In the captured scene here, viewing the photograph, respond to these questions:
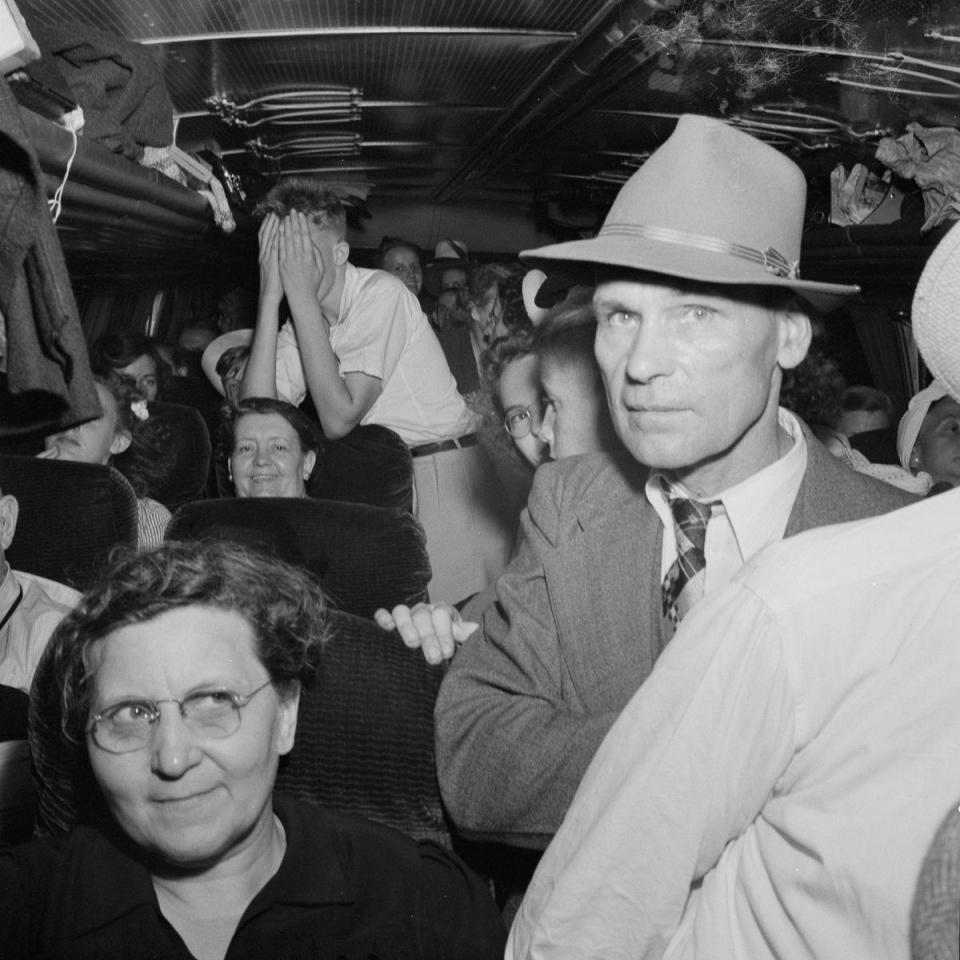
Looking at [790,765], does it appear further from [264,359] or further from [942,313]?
[264,359]

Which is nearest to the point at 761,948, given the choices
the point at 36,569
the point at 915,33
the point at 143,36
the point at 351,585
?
the point at 351,585

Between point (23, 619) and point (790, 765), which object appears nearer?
point (790, 765)

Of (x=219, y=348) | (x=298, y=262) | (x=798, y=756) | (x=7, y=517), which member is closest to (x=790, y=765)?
(x=798, y=756)

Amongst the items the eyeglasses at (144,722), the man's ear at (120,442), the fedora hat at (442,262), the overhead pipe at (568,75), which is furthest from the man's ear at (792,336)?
the fedora hat at (442,262)

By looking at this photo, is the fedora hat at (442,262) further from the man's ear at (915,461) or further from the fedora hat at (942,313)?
the fedora hat at (942,313)

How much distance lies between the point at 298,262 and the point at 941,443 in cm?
267

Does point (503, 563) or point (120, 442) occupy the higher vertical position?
point (120, 442)

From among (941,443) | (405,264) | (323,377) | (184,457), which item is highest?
(405,264)

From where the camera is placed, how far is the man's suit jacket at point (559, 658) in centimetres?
148

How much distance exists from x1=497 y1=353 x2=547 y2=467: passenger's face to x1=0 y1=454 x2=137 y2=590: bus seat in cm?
134

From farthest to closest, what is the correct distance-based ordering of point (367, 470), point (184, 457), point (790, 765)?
point (184, 457), point (367, 470), point (790, 765)

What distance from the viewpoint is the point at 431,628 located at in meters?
1.90

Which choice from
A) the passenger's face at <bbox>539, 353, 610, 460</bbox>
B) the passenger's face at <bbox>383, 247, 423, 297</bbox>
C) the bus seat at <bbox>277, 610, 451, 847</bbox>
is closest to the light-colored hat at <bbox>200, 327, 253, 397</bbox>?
the passenger's face at <bbox>383, 247, 423, 297</bbox>

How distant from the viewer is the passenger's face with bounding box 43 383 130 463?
153 inches
